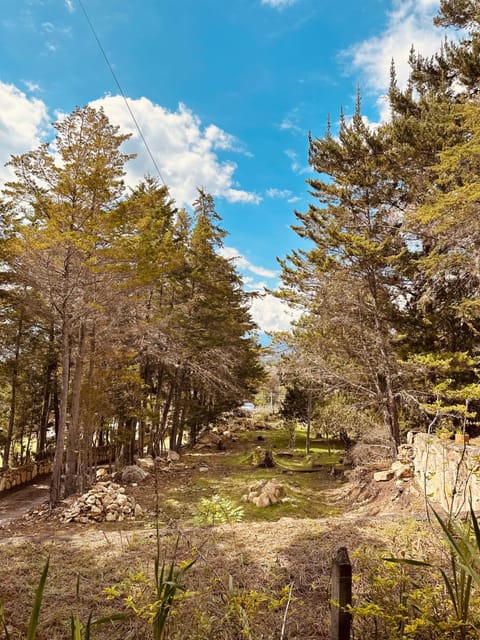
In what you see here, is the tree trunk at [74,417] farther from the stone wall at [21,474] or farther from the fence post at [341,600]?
the fence post at [341,600]

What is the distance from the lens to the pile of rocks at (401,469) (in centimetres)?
788

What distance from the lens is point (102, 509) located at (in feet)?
23.1

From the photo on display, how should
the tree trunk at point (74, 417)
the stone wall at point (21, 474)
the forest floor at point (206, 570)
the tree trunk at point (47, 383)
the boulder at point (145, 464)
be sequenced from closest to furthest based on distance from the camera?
the forest floor at point (206, 570) < the tree trunk at point (74, 417) < the stone wall at point (21, 474) < the boulder at point (145, 464) < the tree trunk at point (47, 383)

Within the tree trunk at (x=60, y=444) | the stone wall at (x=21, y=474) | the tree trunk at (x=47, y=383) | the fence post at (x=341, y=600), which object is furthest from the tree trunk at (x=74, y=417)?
the fence post at (x=341, y=600)

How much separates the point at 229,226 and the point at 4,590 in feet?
47.3

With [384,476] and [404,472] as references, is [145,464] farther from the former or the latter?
[404,472]

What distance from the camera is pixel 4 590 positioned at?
2934mm

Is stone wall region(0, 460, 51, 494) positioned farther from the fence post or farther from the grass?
the fence post

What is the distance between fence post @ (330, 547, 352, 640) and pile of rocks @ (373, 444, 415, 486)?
23.0 ft

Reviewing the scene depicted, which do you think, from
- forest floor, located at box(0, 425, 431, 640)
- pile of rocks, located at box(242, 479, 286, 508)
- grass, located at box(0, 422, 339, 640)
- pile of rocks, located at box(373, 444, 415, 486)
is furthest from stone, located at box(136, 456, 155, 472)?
pile of rocks, located at box(373, 444, 415, 486)

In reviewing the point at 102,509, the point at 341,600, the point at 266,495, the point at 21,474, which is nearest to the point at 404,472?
the point at 266,495

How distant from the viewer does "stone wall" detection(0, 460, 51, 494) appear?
11.3m

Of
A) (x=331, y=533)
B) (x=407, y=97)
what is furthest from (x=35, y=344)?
(x=407, y=97)

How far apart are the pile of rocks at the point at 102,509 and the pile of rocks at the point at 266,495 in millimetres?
2884
